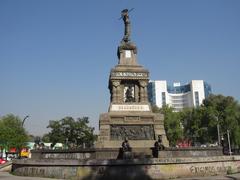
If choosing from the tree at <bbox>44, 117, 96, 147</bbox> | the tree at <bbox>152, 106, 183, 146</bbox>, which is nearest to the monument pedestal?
the tree at <bbox>152, 106, 183, 146</bbox>

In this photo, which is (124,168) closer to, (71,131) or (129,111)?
(129,111)

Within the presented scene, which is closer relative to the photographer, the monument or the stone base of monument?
the stone base of monument

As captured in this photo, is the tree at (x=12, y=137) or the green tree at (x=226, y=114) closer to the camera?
the tree at (x=12, y=137)

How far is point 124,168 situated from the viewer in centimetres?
1595

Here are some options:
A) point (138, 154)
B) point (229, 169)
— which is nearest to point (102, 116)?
point (138, 154)

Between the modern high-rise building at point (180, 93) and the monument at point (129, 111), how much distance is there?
148 m

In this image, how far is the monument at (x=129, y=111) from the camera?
2406 cm

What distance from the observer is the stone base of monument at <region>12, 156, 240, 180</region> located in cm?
1598

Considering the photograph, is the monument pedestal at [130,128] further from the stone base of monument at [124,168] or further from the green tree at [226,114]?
the green tree at [226,114]

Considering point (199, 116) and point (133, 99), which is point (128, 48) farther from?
point (199, 116)

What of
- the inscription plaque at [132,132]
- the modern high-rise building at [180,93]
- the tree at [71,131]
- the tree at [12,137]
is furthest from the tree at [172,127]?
the modern high-rise building at [180,93]

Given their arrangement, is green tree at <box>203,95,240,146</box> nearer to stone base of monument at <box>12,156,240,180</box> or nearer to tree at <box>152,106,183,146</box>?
tree at <box>152,106,183,146</box>

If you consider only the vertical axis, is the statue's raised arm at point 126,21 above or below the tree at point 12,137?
above

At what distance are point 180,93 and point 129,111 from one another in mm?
175439
